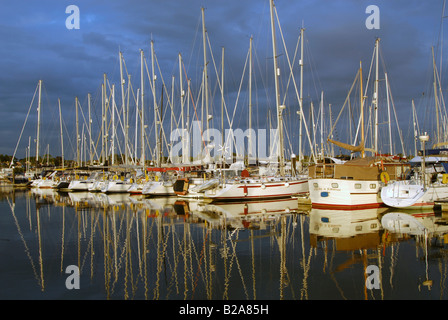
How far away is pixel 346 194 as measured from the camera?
79.1ft

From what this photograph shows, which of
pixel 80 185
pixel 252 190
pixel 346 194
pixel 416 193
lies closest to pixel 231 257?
pixel 346 194

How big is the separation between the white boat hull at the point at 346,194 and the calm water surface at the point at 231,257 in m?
2.59

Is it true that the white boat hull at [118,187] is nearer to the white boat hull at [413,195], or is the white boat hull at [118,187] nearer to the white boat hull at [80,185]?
the white boat hull at [80,185]

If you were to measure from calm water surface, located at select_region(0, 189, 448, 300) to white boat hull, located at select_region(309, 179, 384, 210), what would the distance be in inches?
102

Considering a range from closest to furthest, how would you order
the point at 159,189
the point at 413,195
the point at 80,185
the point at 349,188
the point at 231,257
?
the point at 231,257
the point at 413,195
the point at 349,188
the point at 159,189
the point at 80,185

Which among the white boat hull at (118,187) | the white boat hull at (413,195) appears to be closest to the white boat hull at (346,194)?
the white boat hull at (413,195)

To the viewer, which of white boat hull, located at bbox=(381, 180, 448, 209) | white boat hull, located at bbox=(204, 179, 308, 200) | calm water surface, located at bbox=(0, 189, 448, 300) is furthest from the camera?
white boat hull, located at bbox=(204, 179, 308, 200)

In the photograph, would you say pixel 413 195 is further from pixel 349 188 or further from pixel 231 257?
pixel 231 257

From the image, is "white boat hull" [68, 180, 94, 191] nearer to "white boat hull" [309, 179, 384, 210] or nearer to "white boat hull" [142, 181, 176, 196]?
"white boat hull" [142, 181, 176, 196]

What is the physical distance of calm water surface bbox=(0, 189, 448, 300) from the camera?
9.30m

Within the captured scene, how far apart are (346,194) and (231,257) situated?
1393 centimetres

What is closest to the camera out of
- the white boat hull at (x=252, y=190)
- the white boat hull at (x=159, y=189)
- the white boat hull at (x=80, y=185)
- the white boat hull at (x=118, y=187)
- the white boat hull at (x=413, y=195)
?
the white boat hull at (x=413, y=195)

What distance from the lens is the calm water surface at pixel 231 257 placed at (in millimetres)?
9305

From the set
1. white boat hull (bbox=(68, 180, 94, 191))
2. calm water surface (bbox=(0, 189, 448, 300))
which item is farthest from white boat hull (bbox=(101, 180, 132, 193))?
calm water surface (bbox=(0, 189, 448, 300))
